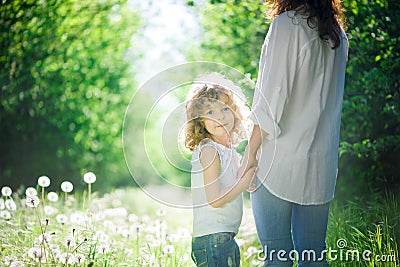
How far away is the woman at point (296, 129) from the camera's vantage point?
207 centimetres

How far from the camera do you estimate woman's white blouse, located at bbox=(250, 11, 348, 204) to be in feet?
6.79

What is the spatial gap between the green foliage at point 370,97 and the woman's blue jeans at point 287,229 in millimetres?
1796

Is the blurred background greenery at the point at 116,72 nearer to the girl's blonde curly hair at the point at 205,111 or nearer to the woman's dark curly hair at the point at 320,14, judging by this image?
the girl's blonde curly hair at the point at 205,111

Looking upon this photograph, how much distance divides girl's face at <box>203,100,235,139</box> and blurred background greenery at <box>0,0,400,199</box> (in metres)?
0.39

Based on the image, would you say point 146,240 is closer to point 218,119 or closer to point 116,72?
point 218,119

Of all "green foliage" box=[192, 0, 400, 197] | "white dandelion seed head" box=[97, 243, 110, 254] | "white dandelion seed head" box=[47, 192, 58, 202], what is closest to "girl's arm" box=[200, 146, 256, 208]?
"white dandelion seed head" box=[97, 243, 110, 254]

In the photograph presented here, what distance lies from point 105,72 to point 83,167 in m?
1.40

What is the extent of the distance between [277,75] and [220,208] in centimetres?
58

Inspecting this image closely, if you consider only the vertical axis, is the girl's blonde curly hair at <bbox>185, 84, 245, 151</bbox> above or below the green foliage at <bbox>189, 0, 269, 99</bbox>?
above

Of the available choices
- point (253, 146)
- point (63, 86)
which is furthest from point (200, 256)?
point (63, 86)

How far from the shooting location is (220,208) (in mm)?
2301

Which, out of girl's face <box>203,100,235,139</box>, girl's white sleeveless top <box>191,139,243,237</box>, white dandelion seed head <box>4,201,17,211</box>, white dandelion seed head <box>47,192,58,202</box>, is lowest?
white dandelion seed head <box>47,192,58,202</box>

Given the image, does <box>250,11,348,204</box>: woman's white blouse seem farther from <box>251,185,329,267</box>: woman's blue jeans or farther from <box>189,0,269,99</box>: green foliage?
<box>189,0,269,99</box>: green foliage

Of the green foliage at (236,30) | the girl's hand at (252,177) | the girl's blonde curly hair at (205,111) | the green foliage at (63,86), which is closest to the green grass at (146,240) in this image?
the girl's blonde curly hair at (205,111)
